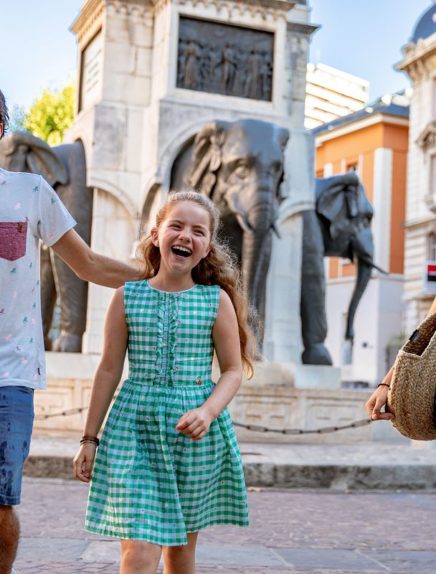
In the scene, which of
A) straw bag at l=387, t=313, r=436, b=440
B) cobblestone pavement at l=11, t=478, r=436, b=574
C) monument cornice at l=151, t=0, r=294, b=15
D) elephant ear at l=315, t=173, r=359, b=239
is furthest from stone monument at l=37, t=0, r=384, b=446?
straw bag at l=387, t=313, r=436, b=440

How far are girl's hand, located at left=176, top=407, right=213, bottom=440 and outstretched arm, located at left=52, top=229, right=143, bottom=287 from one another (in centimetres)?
71

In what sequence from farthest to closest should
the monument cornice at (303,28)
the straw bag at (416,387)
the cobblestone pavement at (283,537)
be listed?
the monument cornice at (303,28)
the cobblestone pavement at (283,537)
the straw bag at (416,387)

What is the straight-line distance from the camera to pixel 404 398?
9.71 ft

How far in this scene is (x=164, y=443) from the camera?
340cm

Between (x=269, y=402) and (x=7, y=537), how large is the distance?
27.7ft

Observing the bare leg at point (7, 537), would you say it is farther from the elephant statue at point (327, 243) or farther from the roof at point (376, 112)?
the roof at point (376, 112)

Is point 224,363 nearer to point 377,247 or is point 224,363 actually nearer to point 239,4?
point 239,4

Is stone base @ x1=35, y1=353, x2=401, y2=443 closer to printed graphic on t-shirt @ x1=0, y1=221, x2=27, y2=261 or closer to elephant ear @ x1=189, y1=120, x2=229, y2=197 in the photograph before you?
elephant ear @ x1=189, y1=120, x2=229, y2=197

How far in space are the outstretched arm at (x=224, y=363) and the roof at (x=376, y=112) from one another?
43.1 metres

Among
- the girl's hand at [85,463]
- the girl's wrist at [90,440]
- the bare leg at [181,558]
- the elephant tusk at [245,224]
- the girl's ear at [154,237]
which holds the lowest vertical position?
the bare leg at [181,558]

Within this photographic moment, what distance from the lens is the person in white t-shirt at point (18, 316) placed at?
350 cm

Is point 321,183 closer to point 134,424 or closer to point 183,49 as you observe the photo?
point 183,49

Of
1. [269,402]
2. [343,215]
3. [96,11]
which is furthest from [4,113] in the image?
[343,215]

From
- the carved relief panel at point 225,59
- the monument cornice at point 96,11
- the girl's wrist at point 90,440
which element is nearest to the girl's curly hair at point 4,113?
the girl's wrist at point 90,440
